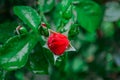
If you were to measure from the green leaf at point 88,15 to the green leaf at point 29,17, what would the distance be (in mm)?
392

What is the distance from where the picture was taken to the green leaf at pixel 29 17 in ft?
3.38

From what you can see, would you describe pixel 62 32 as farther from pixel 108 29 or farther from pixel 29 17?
pixel 108 29

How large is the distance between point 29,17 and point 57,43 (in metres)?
0.12

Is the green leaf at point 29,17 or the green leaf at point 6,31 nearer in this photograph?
the green leaf at point 29,17

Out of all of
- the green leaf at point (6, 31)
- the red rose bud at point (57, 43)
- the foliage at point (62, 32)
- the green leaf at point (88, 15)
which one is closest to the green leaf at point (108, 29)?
the foliage at point (62, 32)

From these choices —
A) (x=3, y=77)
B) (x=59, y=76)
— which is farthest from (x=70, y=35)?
(x=59, y=76)

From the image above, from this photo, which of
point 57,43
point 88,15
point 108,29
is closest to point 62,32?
point 57,43

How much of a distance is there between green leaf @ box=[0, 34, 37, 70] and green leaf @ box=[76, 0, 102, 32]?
0.45 metres

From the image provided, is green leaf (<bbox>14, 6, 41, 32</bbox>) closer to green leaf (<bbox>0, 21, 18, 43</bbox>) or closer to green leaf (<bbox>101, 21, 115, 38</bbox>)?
green leaf (<bbox>0, 21, 18, 43</bbox>)

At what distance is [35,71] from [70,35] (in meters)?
0.13

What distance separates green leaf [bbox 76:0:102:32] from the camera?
4.76 ft

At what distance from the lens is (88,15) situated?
4.86ft

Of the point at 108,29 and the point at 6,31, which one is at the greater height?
the point at 6,31

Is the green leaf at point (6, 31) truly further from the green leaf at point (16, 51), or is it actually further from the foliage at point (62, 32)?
the green leaf at point (16, 51)
